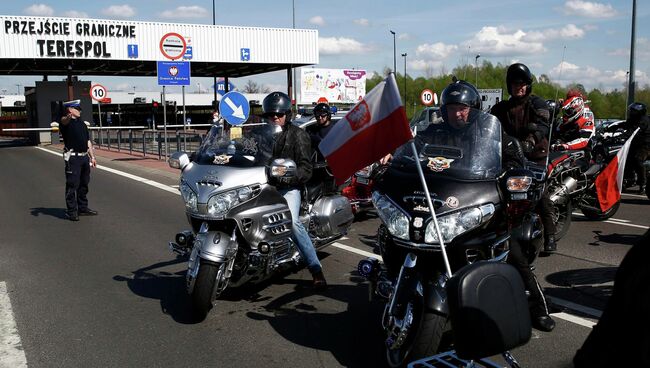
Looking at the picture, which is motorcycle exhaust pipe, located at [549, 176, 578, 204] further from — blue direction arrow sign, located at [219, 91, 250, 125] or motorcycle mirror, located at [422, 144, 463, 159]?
blue direction arrow sign, located at [219, 91, 250, 125]

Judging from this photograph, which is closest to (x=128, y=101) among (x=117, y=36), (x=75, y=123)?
(x=117, y=36)

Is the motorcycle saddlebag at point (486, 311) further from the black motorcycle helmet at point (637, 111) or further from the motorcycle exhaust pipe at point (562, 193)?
the black motorcycle helmet at point (637, 111)

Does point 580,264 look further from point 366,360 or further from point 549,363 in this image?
point 366,360

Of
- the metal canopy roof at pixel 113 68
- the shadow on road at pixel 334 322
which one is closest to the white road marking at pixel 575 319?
the shadow on road at pixel 334 322

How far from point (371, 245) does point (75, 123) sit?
5467 mm

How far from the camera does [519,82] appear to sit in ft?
19.3

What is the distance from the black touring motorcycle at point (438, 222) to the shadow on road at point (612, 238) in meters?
4.10

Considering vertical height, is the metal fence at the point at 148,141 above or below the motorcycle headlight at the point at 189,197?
below

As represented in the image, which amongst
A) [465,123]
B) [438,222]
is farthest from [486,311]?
[465,123]

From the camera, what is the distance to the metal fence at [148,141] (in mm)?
20469

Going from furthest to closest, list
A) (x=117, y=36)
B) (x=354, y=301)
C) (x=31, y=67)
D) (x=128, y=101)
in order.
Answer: (x=128, y=101) < (x=31, y=67) < (x=117, y=36) < (x=354, y=301)

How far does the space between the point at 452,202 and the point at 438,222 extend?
16 centimetres

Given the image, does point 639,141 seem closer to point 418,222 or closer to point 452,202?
point 452,202

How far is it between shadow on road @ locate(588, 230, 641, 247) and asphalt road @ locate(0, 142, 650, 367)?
0.01 m
